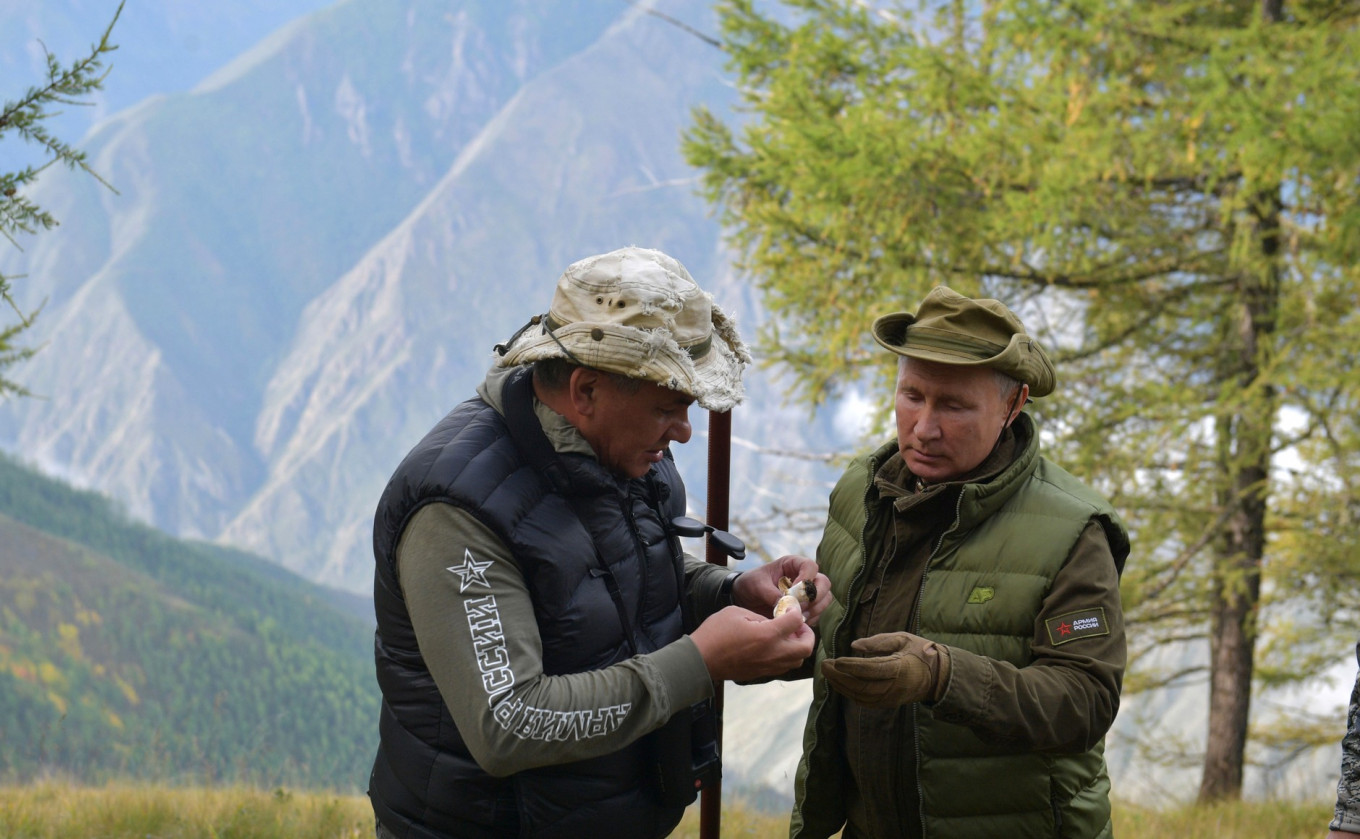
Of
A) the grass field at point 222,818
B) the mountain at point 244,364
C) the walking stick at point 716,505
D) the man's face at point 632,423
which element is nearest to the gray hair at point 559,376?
the man's face at point 632,423

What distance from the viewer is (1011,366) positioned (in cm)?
218

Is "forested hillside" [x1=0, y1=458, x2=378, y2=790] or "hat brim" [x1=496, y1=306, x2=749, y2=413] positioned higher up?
"hat brim" [x1=496, y1=306, x2=749, y2=413]

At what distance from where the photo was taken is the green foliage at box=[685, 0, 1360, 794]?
20.1 ft

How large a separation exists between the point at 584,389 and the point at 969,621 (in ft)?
2.93

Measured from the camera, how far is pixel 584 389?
2002mm

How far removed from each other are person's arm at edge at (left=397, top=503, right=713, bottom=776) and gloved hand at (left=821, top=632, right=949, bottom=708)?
12.5 inches

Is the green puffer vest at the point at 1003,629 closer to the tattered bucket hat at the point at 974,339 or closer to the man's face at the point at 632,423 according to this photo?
the tattered bucket hat at the point at 974,339

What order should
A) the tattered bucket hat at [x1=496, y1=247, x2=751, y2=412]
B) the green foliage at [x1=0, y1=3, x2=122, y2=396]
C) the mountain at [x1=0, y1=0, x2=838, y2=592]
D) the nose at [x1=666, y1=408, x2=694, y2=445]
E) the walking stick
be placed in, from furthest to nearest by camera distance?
the mountain at [x1=0, y1=0, x2=838, y2=592], the green foliage at [x1=0, y1=3, x2=122, y2=396], the walking stick, the nose at [x1=666, y1=408, x2=694, y2=445], the tattered bucket hat at [x1=496, y1=247, x2=751, y2=412]

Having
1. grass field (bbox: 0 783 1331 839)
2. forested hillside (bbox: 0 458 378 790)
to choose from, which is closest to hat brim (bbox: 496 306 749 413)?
grass field (bbox: 0 783 1331 839)

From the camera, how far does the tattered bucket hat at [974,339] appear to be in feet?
7.19

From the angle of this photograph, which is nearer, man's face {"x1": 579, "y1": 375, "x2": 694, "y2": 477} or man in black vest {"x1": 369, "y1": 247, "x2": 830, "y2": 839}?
man in black vest {"x1": 369, "y1": 247, "x2": 830, "y2": 839}

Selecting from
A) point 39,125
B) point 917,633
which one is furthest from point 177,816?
point 917,633

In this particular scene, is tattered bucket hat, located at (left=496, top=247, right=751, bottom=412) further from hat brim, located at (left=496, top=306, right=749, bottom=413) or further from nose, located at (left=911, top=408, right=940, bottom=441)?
nose, located at (left=911, top=408, right=940, bottom=441)

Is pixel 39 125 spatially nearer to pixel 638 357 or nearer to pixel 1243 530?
pixel 638 357
